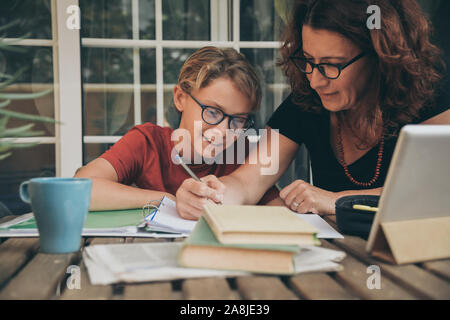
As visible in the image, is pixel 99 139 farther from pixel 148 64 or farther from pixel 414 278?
pixel 414 278

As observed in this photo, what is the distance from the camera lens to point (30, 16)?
2316 mm

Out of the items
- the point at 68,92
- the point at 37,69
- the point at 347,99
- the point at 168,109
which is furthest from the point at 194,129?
the point at 37,69

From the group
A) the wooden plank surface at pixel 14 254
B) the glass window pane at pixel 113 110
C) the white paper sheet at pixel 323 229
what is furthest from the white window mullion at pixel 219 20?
the wooden plank surface at pixel 14 254

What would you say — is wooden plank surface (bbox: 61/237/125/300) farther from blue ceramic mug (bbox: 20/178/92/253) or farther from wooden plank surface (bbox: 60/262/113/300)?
blue ceramic mug (bbox: 20/178/92/253)

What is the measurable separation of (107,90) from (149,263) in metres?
1.99

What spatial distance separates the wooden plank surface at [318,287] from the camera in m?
0.57

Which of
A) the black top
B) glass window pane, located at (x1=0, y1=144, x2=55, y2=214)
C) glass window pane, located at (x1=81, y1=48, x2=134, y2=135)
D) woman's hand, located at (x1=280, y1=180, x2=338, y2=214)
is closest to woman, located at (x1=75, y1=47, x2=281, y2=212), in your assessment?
the black top

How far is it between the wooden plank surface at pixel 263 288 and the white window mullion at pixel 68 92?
182 cm

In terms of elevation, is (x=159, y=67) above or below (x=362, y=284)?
above

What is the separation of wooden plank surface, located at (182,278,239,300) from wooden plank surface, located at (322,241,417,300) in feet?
0.57

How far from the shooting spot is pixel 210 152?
1615mm

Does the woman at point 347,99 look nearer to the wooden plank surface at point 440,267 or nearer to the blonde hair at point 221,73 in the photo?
the blonde hair at point 221,73

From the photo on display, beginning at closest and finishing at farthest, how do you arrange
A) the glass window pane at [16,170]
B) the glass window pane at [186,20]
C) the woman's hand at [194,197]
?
1. the woman's hand at [194,197]
2. the glass window pane at [186,20]
3. the glass window pane at [16,170]

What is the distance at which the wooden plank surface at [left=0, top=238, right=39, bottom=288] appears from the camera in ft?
2.16
